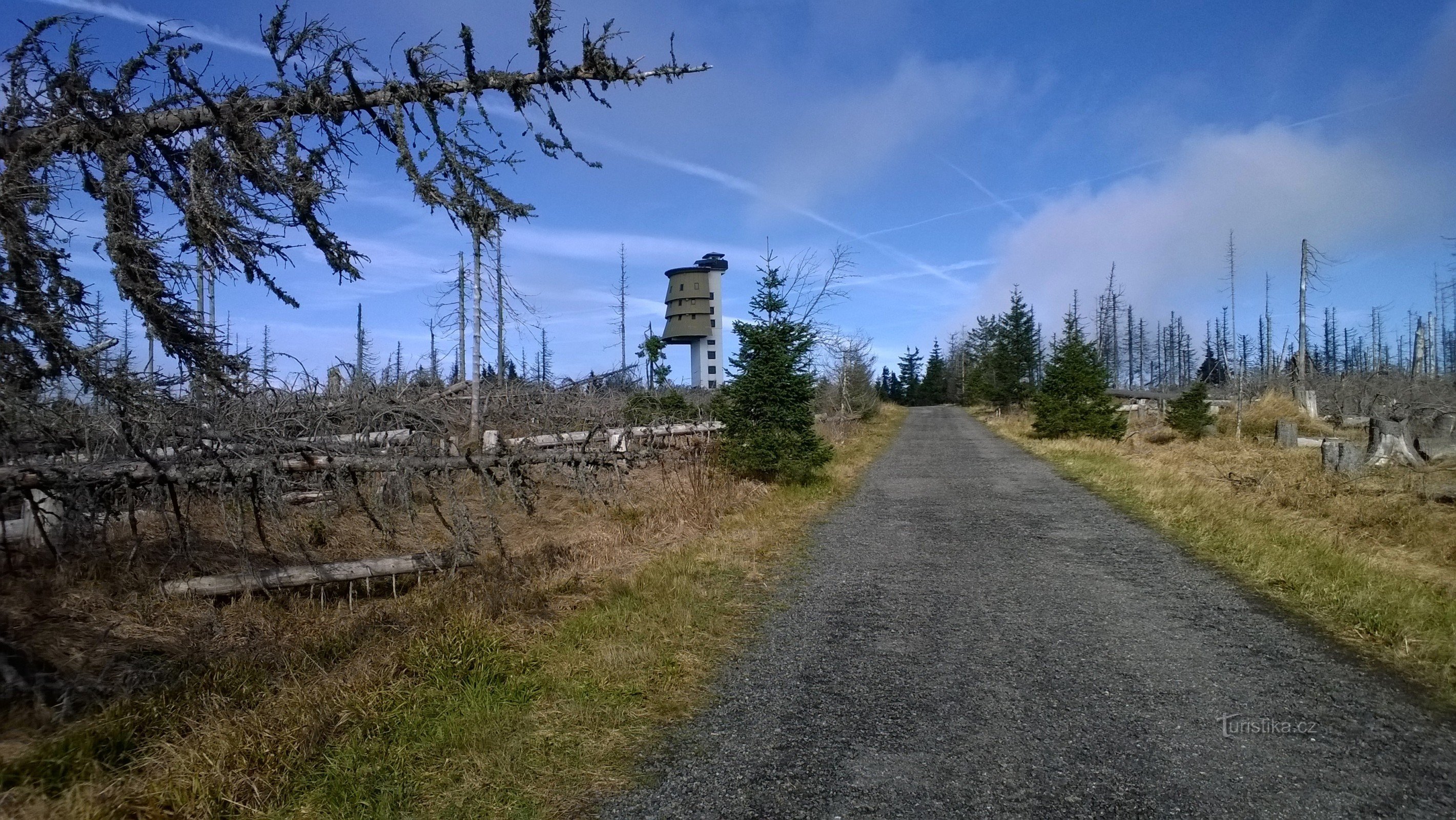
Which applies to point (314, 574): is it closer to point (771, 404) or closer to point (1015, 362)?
point (771, 404)

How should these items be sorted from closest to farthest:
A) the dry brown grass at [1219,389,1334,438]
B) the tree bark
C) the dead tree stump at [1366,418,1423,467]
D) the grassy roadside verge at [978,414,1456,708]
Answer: the tree bark, the grassy roadside verge at [978,414,1456,708], the dead tree stump at [1366,418,1423,467], the dry brown grass at [1219,389,1334,438]

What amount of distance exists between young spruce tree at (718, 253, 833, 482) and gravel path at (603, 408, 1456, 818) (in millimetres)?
6484

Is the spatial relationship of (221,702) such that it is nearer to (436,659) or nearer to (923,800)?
(436,659)

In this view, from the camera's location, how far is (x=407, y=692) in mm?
4688

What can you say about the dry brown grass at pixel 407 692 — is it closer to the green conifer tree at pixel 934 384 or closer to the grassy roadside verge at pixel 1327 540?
the grassy roadside verge at pixel 1327 540

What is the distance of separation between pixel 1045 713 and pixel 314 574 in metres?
7.09

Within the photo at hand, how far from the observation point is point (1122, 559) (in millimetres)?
8070

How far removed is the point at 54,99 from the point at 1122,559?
9.79 meters

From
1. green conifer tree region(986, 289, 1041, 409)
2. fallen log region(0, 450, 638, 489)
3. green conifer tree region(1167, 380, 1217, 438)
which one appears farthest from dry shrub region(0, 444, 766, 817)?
green conifer tree region(986, 289, 1041, 409)

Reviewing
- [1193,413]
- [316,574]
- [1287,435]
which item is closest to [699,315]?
[1193,413]

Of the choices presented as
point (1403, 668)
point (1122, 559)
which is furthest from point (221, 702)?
point (1122, 559)

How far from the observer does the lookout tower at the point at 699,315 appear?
165ft

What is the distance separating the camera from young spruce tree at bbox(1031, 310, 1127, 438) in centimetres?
2480

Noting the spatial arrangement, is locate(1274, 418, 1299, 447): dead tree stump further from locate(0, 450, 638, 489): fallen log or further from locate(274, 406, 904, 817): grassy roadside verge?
locate(0, 450, 638, 489): fallen log
